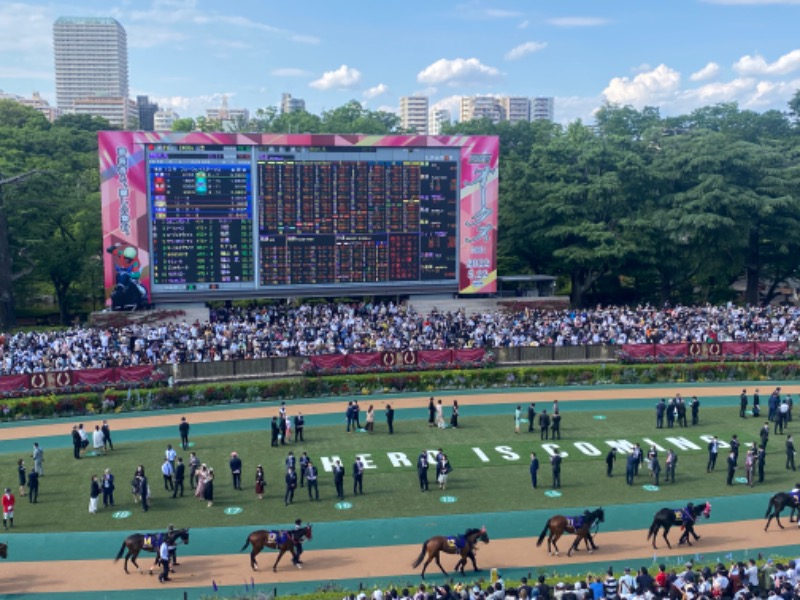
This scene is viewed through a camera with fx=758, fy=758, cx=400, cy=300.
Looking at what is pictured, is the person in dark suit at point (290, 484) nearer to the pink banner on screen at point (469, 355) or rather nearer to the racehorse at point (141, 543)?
the racehorse at point (141, 543)

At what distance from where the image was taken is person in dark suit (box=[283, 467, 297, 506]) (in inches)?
832

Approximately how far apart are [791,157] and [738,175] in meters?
7.05

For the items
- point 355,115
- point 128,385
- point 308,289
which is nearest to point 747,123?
point 355,115

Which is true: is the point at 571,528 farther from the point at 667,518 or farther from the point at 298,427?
the point at 298,427

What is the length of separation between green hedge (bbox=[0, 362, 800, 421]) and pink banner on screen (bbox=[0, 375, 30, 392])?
87 centimetres

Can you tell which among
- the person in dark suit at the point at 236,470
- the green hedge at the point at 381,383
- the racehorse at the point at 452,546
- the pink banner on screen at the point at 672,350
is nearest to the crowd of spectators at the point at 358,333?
the pink banner on screen at the point at 672,350

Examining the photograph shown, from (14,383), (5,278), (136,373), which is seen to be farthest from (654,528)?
(5,278)

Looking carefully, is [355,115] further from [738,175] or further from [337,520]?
[337,520]

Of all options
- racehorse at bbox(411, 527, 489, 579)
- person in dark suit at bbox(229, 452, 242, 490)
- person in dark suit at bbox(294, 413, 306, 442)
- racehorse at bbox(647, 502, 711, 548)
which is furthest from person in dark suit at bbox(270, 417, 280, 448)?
racehorse at bbox(647, 502, 711, 548)

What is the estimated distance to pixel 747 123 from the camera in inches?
2901

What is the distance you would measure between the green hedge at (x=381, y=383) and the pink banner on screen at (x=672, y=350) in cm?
90

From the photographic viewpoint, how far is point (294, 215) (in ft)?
128

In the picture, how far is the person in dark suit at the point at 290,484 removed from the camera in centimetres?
2112

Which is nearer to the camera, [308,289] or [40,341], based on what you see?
[40,341]
